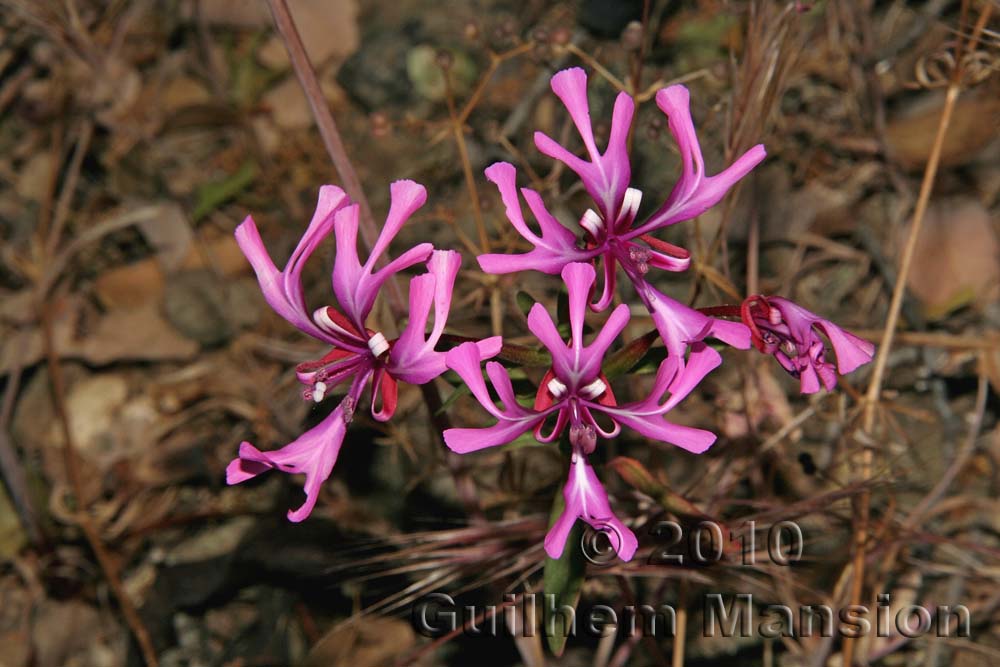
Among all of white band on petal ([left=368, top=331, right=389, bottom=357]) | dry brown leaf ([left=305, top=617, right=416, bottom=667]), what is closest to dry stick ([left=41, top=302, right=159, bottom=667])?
dry brown leaf ([left=305, top=617, right=416, bottom=667])

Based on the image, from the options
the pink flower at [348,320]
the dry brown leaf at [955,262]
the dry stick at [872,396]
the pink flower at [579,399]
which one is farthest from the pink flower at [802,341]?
the dry brown leaf at [955,262]

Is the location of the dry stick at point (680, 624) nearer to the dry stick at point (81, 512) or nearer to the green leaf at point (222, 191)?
the dry stick at point (81, 512)

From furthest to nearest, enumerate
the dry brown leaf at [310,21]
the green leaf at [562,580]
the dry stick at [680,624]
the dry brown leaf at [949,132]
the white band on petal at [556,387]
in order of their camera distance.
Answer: the dry brown leaf at [310,21] → the dry brown leaf at [949,132] → the dry stick at [680,624] → the green leaf at [562,580] → the white band on petal at [556,387]

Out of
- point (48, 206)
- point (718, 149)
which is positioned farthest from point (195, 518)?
point (718, 149)

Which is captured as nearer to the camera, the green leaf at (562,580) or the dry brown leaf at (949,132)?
the green leaf at (562,580)

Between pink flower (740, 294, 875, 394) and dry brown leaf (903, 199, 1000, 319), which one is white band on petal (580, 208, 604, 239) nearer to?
pink flower (740, 294, 875, 394)

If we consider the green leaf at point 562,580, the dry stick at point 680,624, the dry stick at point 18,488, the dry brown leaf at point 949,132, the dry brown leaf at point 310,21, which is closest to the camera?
the green leaf at point 562,580

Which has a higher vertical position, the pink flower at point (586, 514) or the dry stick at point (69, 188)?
the dry stick at point (69, 188)

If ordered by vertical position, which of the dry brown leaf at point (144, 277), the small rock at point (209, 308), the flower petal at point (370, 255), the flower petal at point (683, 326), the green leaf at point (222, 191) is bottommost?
the small rock at point (209, 308)
